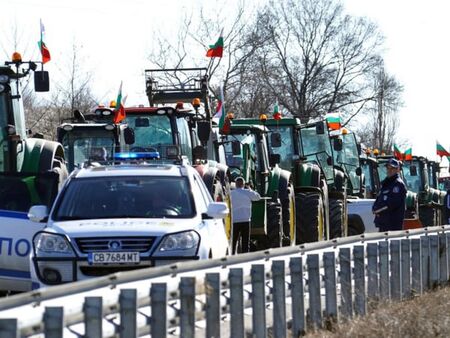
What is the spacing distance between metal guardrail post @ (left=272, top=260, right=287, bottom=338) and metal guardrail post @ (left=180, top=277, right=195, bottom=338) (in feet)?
5.69

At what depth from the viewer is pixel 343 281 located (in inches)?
423

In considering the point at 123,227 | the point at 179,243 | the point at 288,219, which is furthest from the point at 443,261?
the point at 288,219

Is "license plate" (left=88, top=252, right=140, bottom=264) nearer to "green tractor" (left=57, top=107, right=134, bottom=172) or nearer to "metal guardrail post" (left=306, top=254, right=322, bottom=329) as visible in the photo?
"metal guardrail post" (left=306, top=254, right=322, bottom=329)

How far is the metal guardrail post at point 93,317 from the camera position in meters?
6.28

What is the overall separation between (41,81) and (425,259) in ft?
16.4

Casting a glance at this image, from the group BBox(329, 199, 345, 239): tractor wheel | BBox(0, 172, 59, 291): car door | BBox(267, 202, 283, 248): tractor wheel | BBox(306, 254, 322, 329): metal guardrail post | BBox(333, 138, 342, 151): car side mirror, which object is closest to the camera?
BBox(306, 254, 322, 329): metal guardrail post

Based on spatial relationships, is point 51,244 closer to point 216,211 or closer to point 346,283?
point 216,211

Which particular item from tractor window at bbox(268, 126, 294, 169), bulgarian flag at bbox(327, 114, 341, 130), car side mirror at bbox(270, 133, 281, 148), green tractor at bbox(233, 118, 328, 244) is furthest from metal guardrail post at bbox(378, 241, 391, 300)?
bulgarian flag at bbox(327, 114, 341, 130)

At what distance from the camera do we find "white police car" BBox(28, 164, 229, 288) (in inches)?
448

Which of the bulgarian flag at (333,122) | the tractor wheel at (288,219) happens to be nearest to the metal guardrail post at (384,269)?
the tractor wheel at (288,219)

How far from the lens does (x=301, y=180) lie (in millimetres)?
23406

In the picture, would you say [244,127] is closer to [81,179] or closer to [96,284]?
[81,179]

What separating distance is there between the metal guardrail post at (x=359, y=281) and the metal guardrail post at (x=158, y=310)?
3.91 metres

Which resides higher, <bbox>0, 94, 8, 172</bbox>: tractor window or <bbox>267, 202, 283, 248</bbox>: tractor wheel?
<bbox>0, 94, 8, 172</bbox>: tractor window
